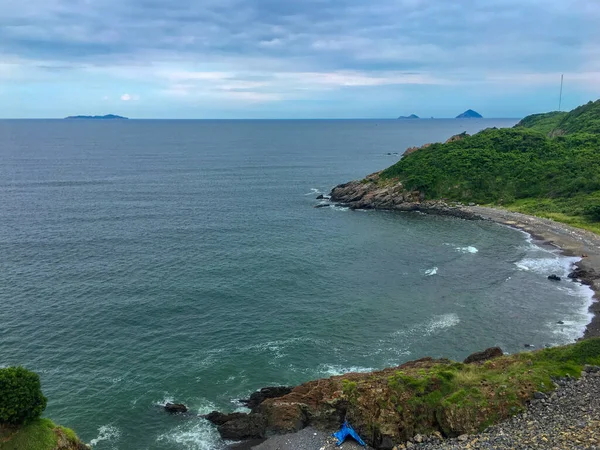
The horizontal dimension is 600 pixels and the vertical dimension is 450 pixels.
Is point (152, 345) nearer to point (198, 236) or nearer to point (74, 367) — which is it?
point (74, 367)

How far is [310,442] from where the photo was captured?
44406 mm

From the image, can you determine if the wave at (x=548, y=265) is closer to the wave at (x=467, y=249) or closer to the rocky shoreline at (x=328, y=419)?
the wave at (x=467, y=249)

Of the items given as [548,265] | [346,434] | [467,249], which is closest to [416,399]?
[346,434]

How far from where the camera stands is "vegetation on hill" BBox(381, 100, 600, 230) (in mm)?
132750

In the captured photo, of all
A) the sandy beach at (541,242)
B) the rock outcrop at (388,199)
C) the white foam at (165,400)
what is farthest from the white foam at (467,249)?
the white foam at (165,400)

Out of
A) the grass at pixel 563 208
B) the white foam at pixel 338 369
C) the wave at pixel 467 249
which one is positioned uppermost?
the grass at pixel 563 208

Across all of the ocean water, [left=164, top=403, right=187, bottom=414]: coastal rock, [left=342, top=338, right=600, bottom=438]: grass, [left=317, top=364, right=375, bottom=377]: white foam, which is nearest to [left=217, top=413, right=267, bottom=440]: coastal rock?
the ocean water

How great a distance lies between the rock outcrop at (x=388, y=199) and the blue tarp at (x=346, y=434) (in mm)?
95892

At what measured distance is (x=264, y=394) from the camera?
52.3m

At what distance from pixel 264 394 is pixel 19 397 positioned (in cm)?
2311

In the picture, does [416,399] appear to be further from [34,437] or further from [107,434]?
[34,437]

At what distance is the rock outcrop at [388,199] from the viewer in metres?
136

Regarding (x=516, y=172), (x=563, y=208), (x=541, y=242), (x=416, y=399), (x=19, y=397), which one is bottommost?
(x=416, y=399)

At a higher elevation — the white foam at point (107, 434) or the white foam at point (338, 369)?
the white foam at point (338, 369)
